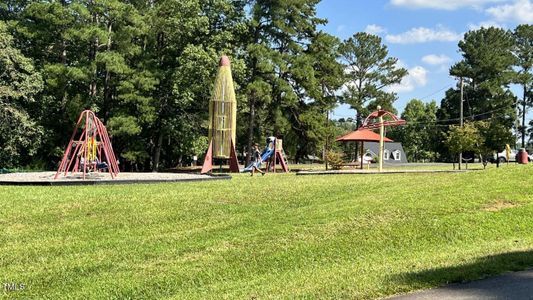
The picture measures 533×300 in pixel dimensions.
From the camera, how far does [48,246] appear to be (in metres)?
8.80

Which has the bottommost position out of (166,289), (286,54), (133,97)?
(166,289)

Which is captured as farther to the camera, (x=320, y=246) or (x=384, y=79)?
(x=384, y=79)

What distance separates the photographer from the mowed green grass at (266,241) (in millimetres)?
6348

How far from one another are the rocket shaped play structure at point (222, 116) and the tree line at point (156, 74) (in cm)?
639

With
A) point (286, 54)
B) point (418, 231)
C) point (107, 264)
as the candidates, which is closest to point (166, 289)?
point (107, 264)

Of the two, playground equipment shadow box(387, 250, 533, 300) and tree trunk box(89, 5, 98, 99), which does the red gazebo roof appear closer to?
tree trunk box(89, 5, 98, 99)

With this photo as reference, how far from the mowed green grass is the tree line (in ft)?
61.6

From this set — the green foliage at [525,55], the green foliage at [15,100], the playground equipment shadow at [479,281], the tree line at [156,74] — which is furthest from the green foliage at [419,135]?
the playground equipment shadow at [479,281]

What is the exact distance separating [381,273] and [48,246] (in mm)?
5643

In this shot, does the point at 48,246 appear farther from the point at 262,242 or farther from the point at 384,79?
the point at 384,79

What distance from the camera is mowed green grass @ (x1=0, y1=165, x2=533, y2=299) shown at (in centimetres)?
635

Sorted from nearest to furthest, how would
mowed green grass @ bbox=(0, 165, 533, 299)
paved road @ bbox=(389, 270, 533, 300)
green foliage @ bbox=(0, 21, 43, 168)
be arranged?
paved road @ bbox=(389, 270, 533, 300) < mowed green grass @ bbox=(0, 165, 533, 299) < green foliage @ bbox=(0, 21, 43, 168)

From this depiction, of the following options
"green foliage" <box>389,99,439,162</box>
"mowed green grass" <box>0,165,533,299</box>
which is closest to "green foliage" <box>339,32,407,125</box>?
"green foliage" <box>389,99,439,162</box>

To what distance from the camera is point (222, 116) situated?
26219mm
